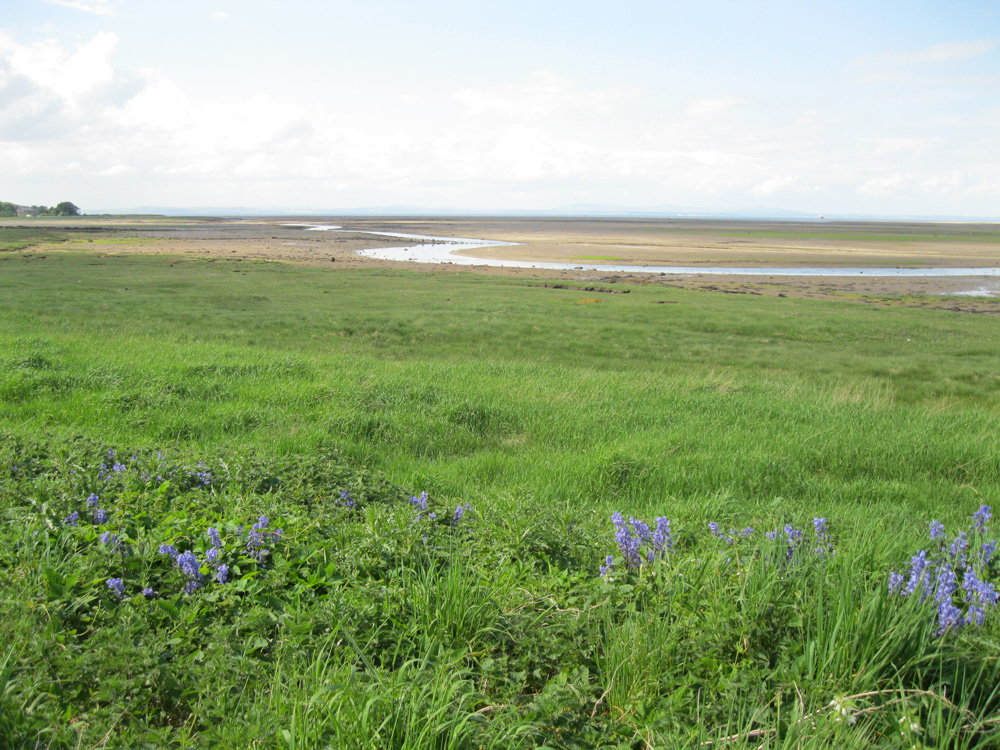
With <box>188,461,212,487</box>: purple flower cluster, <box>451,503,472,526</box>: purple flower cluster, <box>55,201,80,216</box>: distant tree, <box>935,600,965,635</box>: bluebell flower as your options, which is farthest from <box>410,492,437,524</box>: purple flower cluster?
<box>55,201,80,216</box>: distant tree

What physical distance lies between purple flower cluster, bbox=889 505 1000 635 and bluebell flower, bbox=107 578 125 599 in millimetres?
3779

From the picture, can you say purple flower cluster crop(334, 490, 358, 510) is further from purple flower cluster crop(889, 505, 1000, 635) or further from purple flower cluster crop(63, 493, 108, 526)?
purple flower cluster crop(889, 505, 1000, 635)

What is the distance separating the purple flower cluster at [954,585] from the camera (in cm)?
298

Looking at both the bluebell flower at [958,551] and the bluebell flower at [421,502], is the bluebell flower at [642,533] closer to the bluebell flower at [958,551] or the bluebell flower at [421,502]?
the bluebell flower at [421,502]

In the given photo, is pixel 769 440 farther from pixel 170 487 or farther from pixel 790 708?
pixel 170 487

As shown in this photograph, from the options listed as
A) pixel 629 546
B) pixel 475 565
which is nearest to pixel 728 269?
pixel 629 546

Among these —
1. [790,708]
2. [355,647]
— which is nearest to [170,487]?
[355,647]

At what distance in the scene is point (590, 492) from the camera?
6195 millimetres

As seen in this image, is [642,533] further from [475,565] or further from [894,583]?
[894,583]

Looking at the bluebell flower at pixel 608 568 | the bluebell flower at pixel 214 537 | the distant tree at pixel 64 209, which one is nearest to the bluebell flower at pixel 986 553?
the bluebell flower at pixel 608 568

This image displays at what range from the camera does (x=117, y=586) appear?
326cm

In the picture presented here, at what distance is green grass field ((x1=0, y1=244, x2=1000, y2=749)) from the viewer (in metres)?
2.60

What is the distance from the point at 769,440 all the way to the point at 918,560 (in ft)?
14.7

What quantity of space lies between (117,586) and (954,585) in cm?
419
